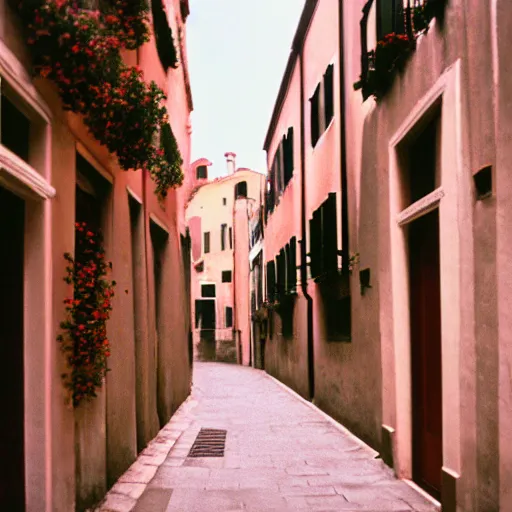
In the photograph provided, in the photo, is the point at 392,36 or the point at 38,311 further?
the point at 392,36

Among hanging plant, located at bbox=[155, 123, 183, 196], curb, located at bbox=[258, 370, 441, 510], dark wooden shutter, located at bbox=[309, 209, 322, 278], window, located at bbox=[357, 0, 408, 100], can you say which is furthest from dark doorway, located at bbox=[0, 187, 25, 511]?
dark wooden shutter, located at bbox=[309, 209, 322, 278]

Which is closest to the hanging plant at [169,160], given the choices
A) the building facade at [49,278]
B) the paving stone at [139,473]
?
the building facade at [49,278]

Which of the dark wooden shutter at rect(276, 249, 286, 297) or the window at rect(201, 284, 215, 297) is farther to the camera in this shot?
the window at rect(201, 284, 215, 297)

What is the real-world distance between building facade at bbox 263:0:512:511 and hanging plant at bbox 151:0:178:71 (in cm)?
254

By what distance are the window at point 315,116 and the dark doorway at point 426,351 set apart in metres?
6.67

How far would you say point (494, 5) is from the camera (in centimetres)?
464

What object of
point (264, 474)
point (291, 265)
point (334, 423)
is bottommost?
point (334, 423)

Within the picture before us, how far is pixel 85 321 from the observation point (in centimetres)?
563

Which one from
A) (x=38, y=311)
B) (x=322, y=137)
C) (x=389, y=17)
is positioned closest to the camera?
(x=38, y=311)

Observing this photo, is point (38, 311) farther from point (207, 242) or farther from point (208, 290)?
point (207, 242)

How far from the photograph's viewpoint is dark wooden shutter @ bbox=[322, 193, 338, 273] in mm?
10914

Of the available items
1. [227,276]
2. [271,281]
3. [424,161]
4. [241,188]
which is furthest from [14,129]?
[241,188]

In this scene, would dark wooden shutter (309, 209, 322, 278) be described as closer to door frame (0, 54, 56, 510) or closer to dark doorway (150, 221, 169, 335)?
dark doorway (150, 221, 169, 335)

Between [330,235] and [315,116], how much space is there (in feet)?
11.3
